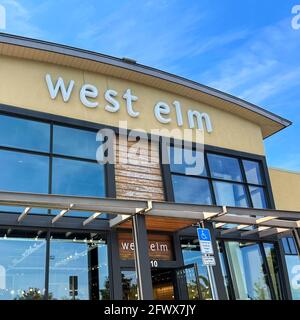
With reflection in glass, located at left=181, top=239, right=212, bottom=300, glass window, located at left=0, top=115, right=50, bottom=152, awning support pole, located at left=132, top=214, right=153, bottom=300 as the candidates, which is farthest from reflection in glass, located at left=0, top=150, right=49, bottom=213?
reflection in glass, located at left=181, top=239, right=212, bottom=300

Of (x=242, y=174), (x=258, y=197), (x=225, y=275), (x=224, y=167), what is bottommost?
(x=225, y=275)

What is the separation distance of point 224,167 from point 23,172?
20.5 feet

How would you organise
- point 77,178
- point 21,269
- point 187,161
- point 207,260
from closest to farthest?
point 207,260 → point 21,269 → point 77,178 → point 187,161

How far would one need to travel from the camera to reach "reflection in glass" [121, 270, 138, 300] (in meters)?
9.18

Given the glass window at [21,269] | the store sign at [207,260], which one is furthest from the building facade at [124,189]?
the store sign at [207,260]

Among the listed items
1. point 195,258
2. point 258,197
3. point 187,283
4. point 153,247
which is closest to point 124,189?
point 153,247

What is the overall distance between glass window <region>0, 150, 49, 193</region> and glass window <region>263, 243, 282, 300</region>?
22.9ft

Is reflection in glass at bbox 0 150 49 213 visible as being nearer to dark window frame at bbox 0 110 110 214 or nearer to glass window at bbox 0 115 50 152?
dark window frame at bbox 0 110 110 214

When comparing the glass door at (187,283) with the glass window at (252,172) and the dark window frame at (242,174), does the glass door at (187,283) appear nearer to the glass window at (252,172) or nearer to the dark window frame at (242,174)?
the dark window frame at (242,174)

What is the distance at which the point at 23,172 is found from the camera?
904cm

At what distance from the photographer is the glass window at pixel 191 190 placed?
11.2 metres

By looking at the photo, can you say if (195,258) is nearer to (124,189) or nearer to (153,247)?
(153,247)

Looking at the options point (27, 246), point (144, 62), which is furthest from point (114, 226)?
point (144, 62)
